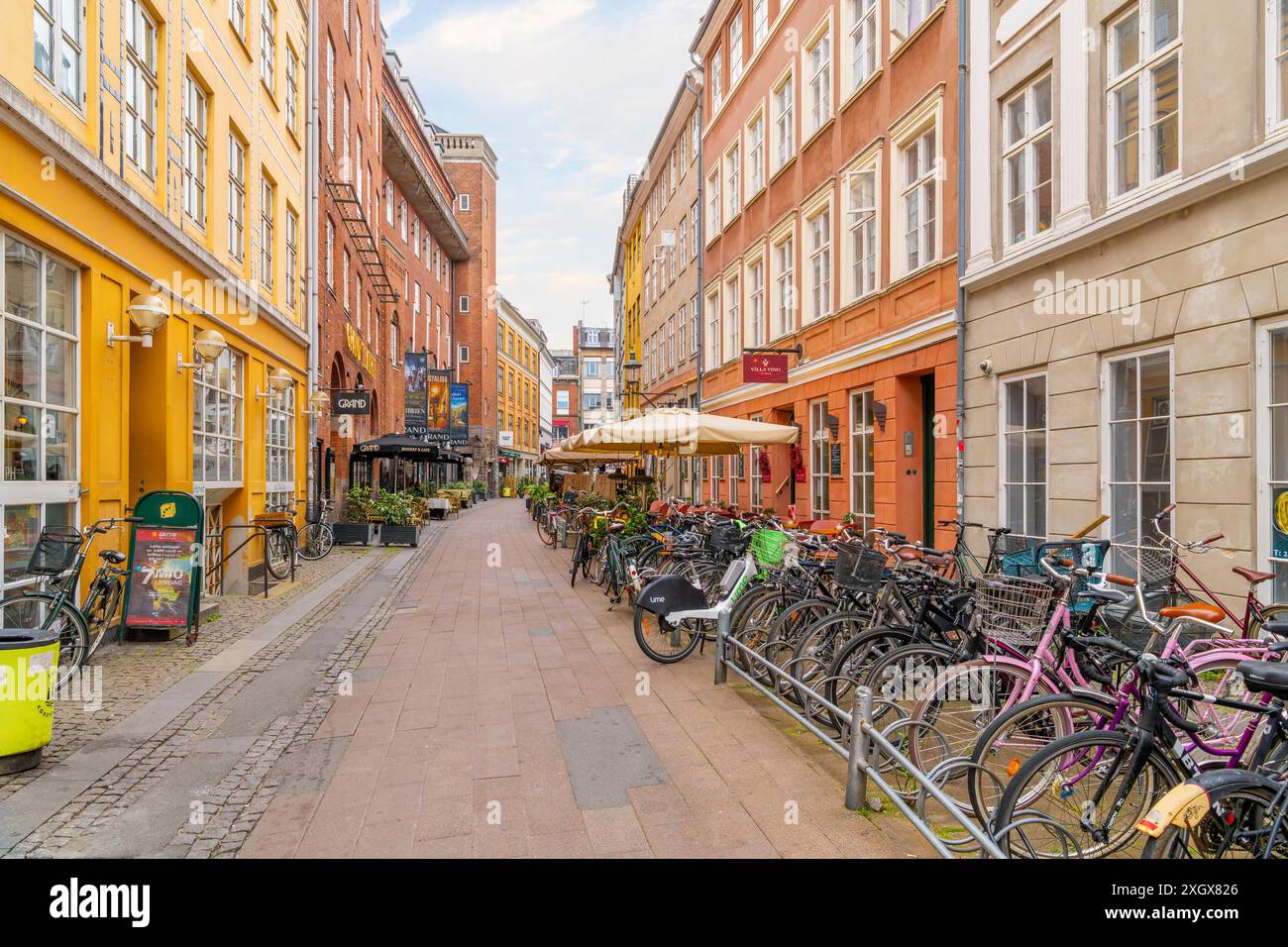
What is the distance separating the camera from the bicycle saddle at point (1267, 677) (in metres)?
2.55

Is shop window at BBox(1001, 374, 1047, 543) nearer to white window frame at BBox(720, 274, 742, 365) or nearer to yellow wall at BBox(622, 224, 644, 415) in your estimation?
white window frame at BBox(720, 274, 742, 365)

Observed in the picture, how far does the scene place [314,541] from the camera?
16719mm

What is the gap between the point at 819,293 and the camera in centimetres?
1555

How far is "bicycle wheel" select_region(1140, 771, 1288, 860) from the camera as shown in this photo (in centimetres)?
256

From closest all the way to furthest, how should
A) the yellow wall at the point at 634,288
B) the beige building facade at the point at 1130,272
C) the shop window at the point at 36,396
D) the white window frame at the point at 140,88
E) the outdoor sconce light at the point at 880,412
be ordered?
1. the beige building facade at the point at 1130,272
2. the shop window at the point at 36,396
3. the white window frame at the point at 140,88
4. the outdoor sconce light at the point at 880,412
5. the yellow wall at the point at 634,288

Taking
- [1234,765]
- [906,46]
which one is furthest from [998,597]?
[906,46]

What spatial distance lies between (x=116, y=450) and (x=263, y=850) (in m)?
6.12

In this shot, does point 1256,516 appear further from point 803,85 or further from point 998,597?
point 803,85

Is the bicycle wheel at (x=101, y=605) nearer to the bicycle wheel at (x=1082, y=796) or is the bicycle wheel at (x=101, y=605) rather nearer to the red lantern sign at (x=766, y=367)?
the bicycle wheel at (x=1082, y=796)

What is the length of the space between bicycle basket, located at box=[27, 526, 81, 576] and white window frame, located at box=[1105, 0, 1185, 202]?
9.29 m

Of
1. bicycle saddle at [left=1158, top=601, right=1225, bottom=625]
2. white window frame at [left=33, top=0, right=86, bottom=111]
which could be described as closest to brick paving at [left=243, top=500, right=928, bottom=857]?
bicycle saddle at [left=1158, top=601, right=1225, bottom=625]

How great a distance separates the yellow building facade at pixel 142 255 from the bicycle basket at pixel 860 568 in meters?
6.11

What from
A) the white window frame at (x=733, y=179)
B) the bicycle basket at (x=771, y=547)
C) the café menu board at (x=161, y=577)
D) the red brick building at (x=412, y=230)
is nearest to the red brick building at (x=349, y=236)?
the red brick building at (x=412, y=230)

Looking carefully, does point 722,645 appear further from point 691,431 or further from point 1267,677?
point 1267,677
